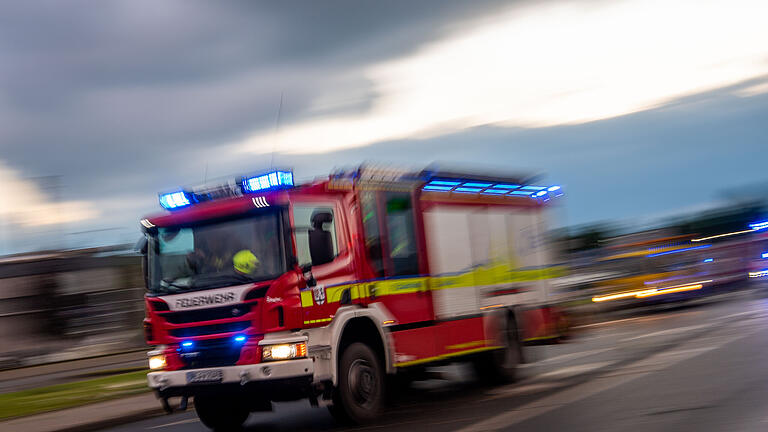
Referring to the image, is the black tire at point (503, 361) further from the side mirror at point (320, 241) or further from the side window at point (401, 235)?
the side mirror at point (320, 241)

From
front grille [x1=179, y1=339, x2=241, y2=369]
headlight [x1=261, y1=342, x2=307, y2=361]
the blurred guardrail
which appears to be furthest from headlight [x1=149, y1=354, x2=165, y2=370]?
the blurred guardrail

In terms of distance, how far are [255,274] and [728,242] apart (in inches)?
1066

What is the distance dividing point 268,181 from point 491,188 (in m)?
4.71

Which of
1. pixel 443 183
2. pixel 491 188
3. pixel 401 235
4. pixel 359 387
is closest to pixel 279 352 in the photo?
pixel 359 387

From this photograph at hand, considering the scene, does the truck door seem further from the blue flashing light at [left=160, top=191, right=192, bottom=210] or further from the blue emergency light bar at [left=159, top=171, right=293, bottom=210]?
the blue flashing light at [left=160, top=191, right=192, bottom=210]

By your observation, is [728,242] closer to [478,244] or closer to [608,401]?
[478,244]

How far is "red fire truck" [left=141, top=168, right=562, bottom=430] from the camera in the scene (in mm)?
9477

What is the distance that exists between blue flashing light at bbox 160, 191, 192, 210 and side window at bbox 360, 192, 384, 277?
1.95m

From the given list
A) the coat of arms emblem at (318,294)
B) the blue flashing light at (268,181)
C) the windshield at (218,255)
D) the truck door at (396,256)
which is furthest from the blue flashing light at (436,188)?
the windshield at (218,255)

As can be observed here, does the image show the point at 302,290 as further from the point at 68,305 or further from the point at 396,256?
the point at 68,305

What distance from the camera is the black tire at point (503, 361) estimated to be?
1330 cm

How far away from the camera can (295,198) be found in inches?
385

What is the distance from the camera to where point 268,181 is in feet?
32.3

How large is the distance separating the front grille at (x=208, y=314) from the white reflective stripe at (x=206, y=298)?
5 cm
